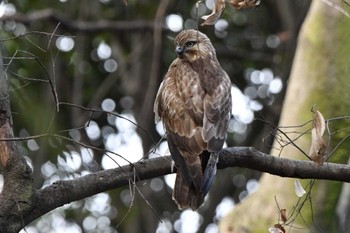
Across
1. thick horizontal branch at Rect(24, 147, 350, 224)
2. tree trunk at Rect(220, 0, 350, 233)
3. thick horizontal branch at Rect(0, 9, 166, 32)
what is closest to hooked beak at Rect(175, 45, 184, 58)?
tree trunk at Rect(220, 0, 350, 233)

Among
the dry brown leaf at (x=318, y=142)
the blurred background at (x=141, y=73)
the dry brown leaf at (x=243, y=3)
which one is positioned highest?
the dry brown leaf at (x=243, y=3)

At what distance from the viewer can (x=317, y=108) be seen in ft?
29.1

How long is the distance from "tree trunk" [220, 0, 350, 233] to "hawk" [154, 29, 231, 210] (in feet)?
6.34

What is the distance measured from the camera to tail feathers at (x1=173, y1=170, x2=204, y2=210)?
6172mm

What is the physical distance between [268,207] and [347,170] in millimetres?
3624

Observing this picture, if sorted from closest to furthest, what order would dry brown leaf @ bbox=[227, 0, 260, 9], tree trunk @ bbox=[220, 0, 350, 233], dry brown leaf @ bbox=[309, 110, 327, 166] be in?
1. dry brown leaf @ bbox=[309, 110, 327, 166]
2. dry brown leaf @ bbox=[227, 0, 260, 9]
3. tree trunk @ bbox=[220, 0, 350, 233]

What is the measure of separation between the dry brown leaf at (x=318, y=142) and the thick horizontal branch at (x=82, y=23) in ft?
18.5

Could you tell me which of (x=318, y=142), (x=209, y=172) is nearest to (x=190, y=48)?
(x=209, y=172)

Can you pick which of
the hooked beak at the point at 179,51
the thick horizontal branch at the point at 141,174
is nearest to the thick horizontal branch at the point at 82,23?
the hooked beak at the point at 179,51

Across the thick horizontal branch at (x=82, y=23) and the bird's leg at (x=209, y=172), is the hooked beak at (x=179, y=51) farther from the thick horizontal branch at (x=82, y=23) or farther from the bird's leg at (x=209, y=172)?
the thick horizontal branch at (x=82, y=23)

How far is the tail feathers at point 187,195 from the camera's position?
6172mm

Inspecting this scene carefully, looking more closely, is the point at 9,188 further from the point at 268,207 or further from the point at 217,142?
the point at 268,207

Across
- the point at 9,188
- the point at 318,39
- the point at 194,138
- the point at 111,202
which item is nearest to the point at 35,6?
the point at 111,202

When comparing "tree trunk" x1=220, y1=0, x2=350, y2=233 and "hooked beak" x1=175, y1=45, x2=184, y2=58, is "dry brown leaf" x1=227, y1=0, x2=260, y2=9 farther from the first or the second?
"tree trunk" x1=220, y1=0, x2=350, y2=233
